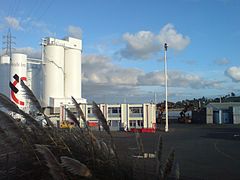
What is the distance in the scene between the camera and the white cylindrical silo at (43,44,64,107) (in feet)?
202

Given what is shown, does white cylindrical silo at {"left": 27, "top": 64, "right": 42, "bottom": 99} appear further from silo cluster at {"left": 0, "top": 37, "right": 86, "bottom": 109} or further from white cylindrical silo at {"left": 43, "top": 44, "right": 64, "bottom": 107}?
white cylindrical silo at {"left": 43, "top": 44, "right": 64, "bottom": 107}

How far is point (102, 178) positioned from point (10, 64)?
58.0 m

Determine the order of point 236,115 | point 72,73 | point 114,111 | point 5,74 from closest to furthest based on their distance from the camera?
point 114,111
point 5,74
point 72,73
point 236,115

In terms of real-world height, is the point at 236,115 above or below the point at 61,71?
below

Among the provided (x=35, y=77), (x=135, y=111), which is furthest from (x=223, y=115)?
(x=35, y=77)

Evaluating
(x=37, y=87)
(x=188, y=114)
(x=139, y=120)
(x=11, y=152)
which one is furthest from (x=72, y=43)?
(x=11, y=152)

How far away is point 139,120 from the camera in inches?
2355

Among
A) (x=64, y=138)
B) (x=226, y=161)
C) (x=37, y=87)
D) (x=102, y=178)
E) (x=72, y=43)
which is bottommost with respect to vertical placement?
(x=226, y=161)

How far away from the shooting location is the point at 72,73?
65.0 metres

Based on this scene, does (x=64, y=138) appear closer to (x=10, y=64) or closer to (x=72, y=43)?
(x=10, y=64)

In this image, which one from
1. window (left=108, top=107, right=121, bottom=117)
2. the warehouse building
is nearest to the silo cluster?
window (left=108, top=107, right=121, bottom=117)

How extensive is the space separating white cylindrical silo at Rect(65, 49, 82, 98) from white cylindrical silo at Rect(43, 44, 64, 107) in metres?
1.25

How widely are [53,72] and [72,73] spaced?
13.3 feet

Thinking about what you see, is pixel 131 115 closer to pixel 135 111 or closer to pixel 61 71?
pixel 135 111
